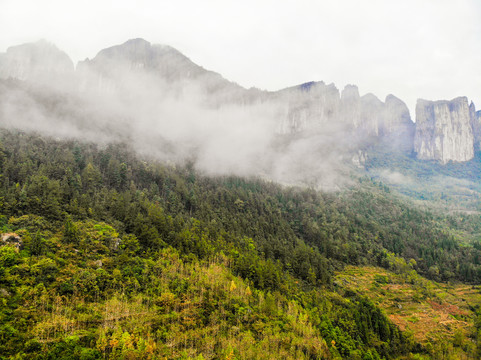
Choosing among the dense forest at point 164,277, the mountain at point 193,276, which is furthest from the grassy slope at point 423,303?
the dense forest at point 164,277

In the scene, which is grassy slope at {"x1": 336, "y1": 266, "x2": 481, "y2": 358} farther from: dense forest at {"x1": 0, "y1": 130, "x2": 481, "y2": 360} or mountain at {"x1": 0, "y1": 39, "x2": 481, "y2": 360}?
dense forest at {"x1": 0, "y1": 130, "x2": 481, "y2": 360}

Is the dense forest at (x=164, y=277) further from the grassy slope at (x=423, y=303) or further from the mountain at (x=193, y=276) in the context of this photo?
the grassy slope at (x=423, y=303)

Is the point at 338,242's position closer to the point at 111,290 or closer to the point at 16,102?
the point at 111,290

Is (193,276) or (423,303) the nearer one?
(193,276)

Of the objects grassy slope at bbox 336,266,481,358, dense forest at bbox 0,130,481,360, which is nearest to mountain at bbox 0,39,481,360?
dense forest at bbox 0,130,481,360

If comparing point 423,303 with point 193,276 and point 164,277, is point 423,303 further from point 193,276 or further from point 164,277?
point 164,277

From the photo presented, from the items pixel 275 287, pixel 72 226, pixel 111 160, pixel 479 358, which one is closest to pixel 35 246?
pixel 72 226

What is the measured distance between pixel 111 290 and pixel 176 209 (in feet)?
254

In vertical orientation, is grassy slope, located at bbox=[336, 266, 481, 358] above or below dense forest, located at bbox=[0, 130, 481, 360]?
below

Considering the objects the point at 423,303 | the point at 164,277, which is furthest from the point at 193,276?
the point at 423,303

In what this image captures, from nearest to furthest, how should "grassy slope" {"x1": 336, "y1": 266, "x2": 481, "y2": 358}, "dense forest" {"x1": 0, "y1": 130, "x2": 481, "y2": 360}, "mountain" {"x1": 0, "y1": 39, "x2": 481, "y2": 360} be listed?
"dense forest" {"x1": 0, "y1": 130, "x2": 481, "y2": 360}
"mountain" {"x1": 0, "y1": 39, "x2": 481, "y2": 360}
"grassy slope" {"x1": 336, "y1": 266, "x2": 481, "y2": 358}

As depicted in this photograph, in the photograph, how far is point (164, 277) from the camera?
64.2m

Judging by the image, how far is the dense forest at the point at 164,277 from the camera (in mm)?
42594

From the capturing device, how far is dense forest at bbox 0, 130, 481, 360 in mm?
42594
